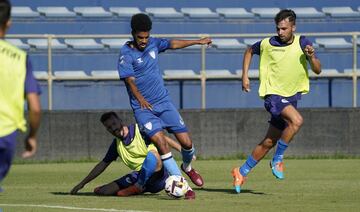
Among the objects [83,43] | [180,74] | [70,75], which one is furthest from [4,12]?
[83,43]

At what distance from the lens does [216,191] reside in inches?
567

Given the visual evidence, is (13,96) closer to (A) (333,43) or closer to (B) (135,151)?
(B) (135,151)

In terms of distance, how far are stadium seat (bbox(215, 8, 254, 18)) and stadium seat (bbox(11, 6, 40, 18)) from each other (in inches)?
168

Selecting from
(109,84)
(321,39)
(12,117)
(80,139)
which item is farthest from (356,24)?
(12,117)

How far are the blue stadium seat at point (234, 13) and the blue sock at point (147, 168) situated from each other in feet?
41.1

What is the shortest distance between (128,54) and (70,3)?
12.9 m

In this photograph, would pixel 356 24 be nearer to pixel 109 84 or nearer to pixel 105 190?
pixel 109 84

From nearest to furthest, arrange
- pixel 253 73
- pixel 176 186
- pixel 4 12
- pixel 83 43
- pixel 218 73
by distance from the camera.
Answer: pixel 4 12 → pixel 176 186 → pixel 218 73 → pixel 253 73 → pixel 83 43

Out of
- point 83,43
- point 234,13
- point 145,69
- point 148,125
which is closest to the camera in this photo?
point 148,125

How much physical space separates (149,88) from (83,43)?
405 inches

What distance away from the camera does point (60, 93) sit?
22.4 m

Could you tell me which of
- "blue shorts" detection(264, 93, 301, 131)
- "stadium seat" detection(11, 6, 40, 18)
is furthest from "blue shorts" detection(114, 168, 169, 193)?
"stadium seat" detection(11, 6, 40, 18)

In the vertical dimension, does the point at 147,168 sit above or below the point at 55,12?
below

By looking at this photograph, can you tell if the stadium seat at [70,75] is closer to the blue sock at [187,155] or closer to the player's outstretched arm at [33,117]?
the blue sock at [187,155]
